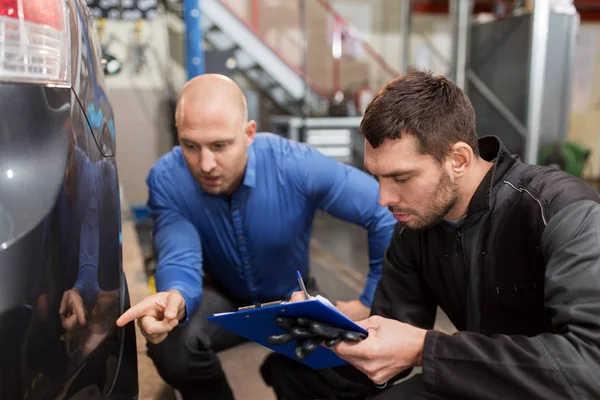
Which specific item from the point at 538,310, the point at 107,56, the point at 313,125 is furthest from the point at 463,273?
the point at 313,125

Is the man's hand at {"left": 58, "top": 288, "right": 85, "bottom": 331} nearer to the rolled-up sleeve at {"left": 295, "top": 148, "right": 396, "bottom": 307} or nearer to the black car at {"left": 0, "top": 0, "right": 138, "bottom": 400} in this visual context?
the black car at {"left": 0, "top": 0, "right": 138, "bottom": 400}

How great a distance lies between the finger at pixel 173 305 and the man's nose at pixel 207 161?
409mm

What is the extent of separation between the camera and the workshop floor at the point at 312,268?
1.93m

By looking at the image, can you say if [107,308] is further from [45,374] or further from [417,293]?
[417,293]

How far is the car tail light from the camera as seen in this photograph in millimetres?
860

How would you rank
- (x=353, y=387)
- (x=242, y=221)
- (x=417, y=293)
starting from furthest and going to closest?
(x=242, y=221), (x=353, y=387), (x=417, y=293)

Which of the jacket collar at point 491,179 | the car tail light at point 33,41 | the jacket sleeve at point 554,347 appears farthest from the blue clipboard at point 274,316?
the car tail light at point 33,41

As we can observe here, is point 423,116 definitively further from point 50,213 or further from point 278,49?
point 278,49

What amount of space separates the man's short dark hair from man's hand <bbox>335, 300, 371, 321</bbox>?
758 millimetres

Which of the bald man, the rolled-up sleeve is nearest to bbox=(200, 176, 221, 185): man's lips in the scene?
the bald man

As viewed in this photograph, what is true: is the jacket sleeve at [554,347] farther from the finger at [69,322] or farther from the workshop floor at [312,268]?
the workshop floor at [312,268]

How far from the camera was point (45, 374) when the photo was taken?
889mm

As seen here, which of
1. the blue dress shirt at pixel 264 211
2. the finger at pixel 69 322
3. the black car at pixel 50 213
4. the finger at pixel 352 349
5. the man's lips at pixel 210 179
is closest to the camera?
the black car at pixel 50 213

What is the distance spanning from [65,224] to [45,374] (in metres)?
0.24
